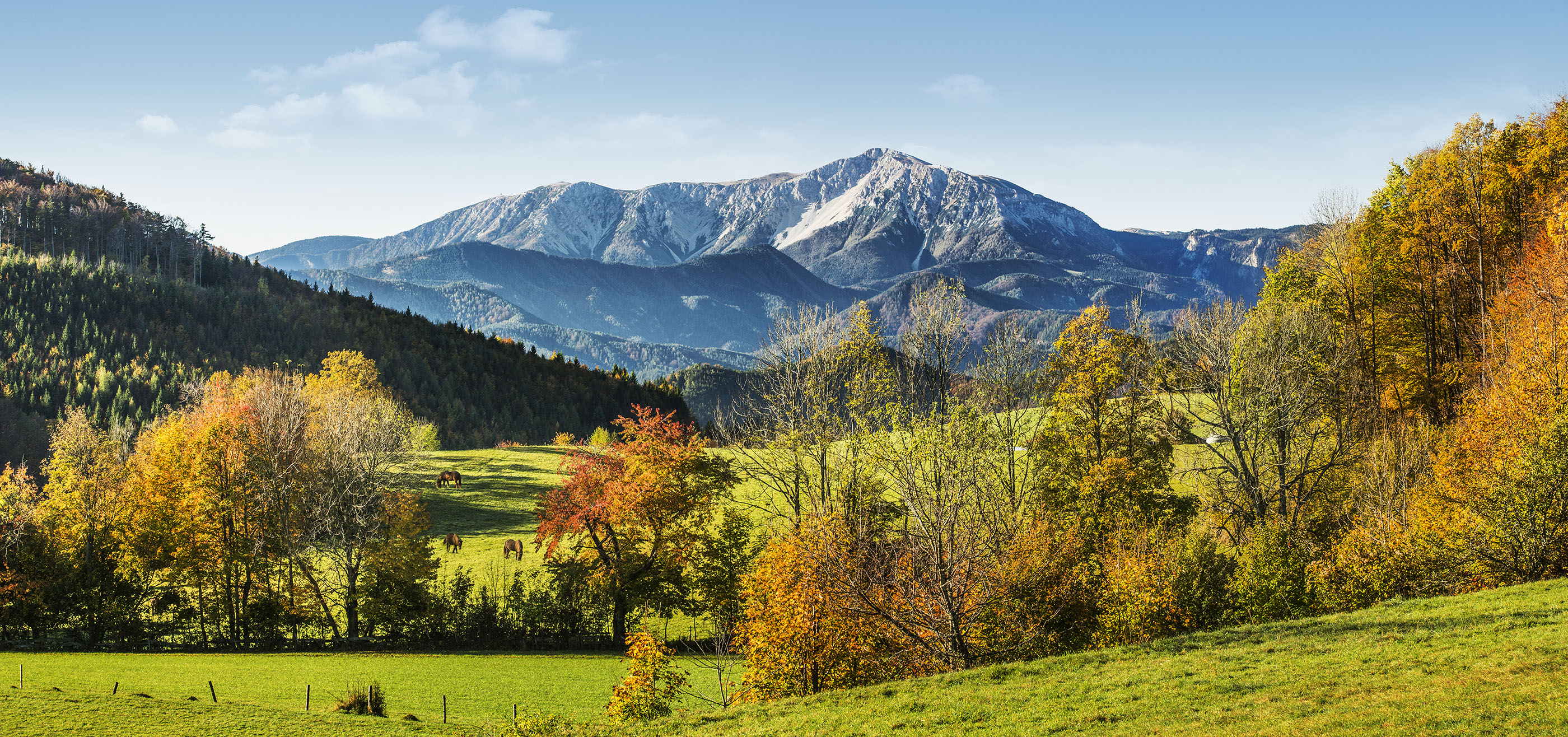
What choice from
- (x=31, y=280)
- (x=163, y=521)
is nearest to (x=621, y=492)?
(x=163, y=521)

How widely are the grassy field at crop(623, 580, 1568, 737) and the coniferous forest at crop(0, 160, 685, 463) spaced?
13689cm

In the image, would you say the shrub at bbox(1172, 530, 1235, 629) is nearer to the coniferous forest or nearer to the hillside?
the hillside

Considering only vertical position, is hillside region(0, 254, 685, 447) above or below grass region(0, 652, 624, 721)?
above

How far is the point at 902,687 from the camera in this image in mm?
23203

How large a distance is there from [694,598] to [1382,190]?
51.5 m

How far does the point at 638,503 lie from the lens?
44000 millimetres

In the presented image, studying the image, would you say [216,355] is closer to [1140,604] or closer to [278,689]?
[278,689]

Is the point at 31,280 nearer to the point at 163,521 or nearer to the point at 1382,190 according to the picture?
the point at 163,521

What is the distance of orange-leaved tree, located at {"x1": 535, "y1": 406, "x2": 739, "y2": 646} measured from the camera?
145ft

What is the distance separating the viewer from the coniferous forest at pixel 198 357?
13588 cm

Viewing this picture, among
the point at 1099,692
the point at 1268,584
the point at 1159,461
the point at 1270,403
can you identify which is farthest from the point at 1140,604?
the point at 1270,403

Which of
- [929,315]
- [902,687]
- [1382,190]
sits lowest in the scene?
[902,687]

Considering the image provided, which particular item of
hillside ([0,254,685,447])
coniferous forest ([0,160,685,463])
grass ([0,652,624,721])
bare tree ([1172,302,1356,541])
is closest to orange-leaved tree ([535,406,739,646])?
grass ([0,652,624,721])

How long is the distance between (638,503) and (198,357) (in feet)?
506
